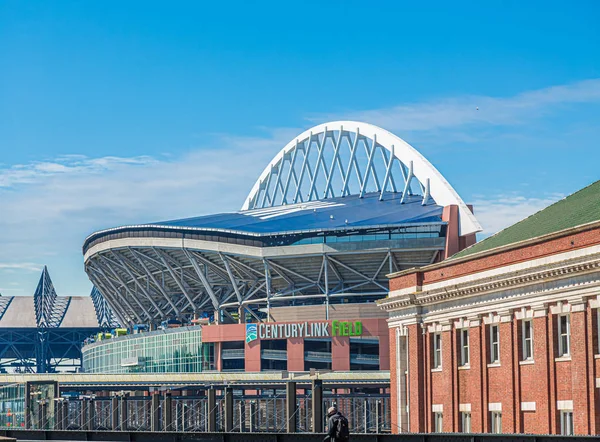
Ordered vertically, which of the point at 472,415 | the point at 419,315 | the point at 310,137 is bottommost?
the point at 472,415

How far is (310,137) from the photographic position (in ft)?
582

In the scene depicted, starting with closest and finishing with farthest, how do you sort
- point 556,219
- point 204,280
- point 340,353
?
1. point 556,219
2. point 340,353
3. point 204,280

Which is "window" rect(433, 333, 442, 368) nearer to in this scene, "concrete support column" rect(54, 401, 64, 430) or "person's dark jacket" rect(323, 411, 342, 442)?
"person's dark jacket" rect(323, 411, 342, 442)

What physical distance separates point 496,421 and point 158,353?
109m

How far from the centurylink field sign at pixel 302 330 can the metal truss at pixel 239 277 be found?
4.49m

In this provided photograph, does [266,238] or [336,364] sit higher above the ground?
[266,238]

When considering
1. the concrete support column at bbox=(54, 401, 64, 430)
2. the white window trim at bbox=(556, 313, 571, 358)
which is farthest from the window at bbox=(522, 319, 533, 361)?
the concrete support column at bbox=(54, 401, 64, 430)

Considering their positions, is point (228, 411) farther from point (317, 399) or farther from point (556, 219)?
point (556, 219)

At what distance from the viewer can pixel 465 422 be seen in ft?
210

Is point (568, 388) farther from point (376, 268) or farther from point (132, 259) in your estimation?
point (132, 259)

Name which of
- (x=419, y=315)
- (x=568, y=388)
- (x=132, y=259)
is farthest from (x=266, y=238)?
(x=568, y=388)

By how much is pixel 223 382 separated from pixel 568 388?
267ft

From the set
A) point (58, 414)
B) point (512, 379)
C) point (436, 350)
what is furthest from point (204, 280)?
point (512, 379)

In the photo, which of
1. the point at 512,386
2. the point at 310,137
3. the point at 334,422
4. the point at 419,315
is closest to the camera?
the point at 334,422
